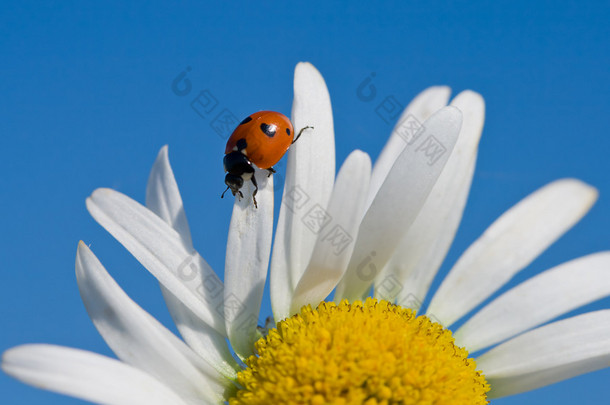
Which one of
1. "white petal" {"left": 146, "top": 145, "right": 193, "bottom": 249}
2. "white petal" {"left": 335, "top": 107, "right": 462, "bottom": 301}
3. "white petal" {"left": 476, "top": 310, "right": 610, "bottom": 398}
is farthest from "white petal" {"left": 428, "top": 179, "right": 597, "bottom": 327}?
"white petal" {"left": 146, "top": 145, "right": 193, "bottom": 249}

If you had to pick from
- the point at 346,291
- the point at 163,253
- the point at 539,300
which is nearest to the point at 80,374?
the point at 163,253

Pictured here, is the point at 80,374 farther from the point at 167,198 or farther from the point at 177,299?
the point at 167,198

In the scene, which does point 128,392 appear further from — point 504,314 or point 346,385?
point 504,314

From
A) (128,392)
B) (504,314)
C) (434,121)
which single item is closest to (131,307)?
(128,392)

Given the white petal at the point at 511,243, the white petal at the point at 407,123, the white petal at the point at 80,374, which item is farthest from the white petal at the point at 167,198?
the white petal at the point at 511,243

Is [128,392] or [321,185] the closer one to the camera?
[128,392]

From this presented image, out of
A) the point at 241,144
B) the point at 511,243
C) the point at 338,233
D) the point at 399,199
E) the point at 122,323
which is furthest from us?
the point at 511,243

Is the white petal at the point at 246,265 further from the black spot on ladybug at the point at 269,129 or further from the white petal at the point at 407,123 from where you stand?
the white petal at the point at 407,123
